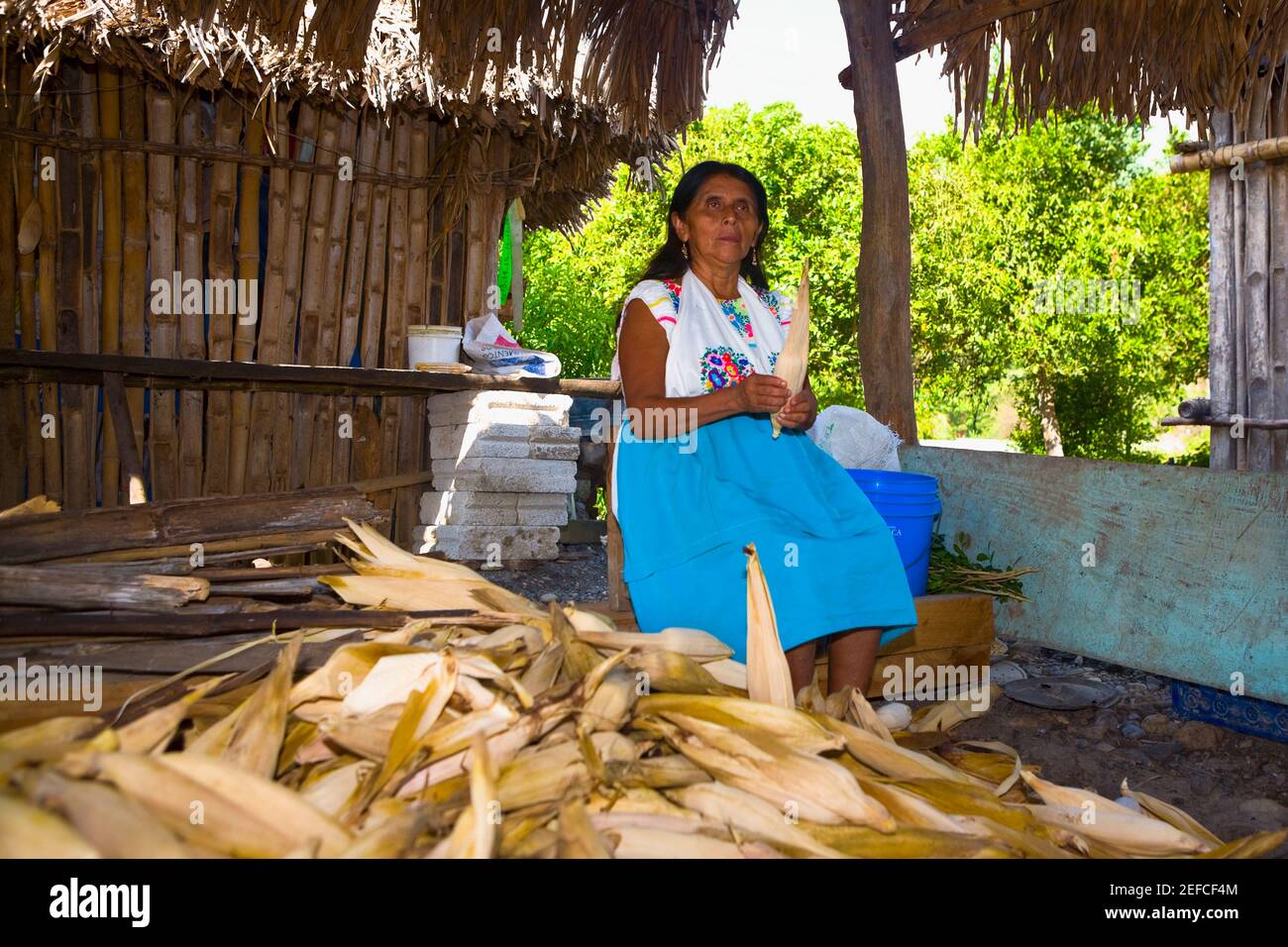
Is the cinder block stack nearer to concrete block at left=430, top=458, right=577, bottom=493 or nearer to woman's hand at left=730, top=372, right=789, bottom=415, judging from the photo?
concrete block at left=430, top=458, right=577, bottom=493

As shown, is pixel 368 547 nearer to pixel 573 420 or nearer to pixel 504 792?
pixel 504 792

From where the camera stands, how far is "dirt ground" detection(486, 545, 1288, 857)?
9.09 ft

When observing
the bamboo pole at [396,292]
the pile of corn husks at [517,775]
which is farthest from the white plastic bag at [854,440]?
the bamboo pole at [396,292]

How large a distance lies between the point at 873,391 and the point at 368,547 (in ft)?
9.72

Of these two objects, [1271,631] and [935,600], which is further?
[935,600]

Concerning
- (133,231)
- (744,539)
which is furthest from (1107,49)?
(133,231)

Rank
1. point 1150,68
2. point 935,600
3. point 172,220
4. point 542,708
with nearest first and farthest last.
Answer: point 542,708
point 935,600
point 1150,68
point 172,220

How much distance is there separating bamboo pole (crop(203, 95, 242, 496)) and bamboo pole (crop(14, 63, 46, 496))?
77 centimetres

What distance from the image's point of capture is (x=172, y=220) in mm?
5426

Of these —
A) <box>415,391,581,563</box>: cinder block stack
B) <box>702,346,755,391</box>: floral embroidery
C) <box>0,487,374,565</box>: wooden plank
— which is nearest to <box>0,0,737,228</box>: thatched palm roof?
<box>415,391,581,563</box>: cinder block stack

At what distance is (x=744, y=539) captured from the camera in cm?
257

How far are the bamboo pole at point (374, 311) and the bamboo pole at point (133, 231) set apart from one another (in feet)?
3.76

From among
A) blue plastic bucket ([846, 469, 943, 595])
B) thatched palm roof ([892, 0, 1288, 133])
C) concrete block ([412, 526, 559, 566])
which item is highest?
thatched palm roof ([892, 0, 1288, 133])

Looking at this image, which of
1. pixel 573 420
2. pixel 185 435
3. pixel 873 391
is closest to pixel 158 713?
pixel 873 391
